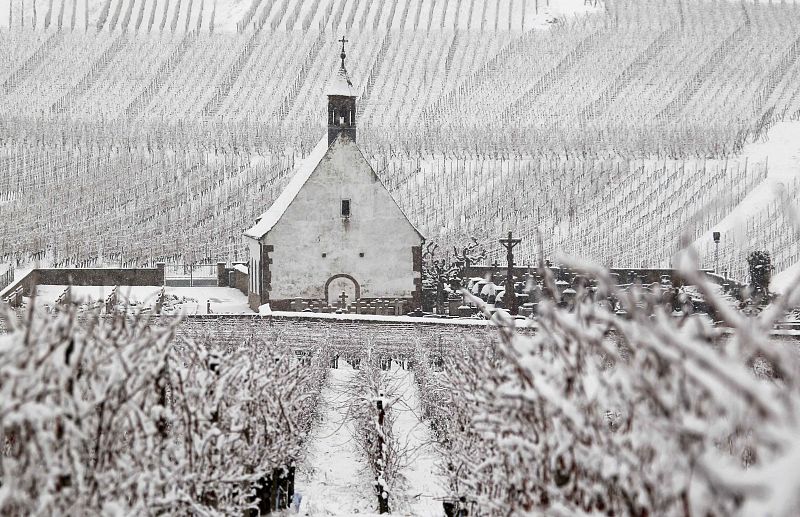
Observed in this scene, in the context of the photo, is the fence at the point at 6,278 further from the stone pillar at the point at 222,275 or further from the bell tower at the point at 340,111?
the bell tower at the point at 340,111

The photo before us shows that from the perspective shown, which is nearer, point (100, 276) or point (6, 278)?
point (100, 276)

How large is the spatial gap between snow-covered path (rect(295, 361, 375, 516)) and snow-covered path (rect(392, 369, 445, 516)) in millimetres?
799

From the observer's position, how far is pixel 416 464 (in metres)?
21.4

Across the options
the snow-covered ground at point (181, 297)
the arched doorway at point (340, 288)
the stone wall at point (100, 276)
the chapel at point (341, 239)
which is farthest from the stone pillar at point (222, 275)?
the arched doorway at point (340, 288)

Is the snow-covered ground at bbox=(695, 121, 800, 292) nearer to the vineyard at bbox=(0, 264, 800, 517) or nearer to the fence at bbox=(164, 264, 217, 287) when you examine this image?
the fence at bbox=(164, 264, 217, 287)

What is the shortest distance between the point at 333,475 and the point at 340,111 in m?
22.2

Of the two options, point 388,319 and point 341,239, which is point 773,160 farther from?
point 388,319

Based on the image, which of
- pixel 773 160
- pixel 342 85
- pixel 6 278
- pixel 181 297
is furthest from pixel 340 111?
pixel 773 160

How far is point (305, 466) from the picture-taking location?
64.5 feet

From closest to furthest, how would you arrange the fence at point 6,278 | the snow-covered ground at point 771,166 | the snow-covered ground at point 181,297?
1. the snow-covered ground at point 181,297
2. the fence at point 6,278
3. the snow-covered ground at point 771,166

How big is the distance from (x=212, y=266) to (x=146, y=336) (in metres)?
54.7

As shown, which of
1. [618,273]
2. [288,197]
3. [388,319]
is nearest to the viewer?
[388,319]

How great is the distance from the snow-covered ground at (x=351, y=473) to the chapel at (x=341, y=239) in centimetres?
1294

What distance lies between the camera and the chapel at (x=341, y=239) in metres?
39.0
